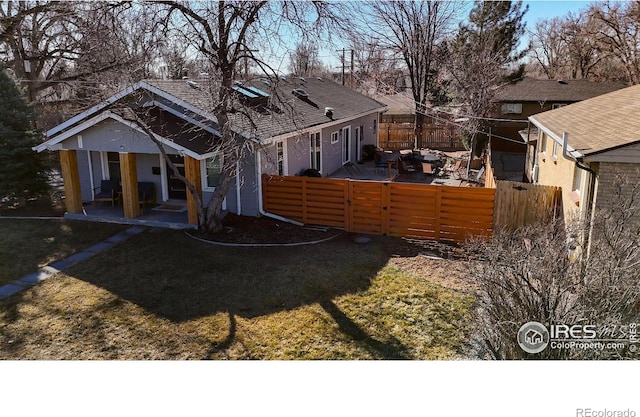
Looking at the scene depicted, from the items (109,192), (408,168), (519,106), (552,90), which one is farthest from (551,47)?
(109,192)

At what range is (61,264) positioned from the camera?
35.0 ft

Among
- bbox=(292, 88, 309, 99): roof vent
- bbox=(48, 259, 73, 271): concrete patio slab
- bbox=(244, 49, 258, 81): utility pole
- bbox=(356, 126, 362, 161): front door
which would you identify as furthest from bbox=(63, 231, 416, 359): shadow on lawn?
bbox=(356, 126, 362, 161): front door

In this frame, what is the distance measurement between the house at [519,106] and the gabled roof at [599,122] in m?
9.44

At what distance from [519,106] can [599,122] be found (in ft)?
54.6

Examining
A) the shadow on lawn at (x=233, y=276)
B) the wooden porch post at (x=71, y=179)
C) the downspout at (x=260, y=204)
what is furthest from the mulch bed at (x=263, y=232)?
the wooden porch post at (x=71, y=179)

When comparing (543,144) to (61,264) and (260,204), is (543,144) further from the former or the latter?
(61,264)

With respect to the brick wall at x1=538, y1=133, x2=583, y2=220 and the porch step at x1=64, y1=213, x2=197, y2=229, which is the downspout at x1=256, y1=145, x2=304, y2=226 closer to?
the porch step at x1=64, y1=213, x2=197, y2=229

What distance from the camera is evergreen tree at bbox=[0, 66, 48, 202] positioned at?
614 inches

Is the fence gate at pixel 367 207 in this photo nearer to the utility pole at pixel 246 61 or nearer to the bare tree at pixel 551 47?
the utility pole at pixel 246 61

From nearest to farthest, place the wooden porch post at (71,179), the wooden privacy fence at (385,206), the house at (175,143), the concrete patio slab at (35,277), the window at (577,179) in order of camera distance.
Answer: the concrete patio slab at (35,277)
the window at (577,179)
the wooden privacy fence at (385,206)
the house at (175,143)
the wooden porch post at (71,179)

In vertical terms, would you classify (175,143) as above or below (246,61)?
below

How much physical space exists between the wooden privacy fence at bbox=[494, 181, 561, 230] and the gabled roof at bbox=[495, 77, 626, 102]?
15.0 meters

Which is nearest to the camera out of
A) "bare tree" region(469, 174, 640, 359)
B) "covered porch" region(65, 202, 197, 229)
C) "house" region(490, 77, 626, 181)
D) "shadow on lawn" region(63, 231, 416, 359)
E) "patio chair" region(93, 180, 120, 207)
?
"bare tree" region(469, 174, 640, 359)
